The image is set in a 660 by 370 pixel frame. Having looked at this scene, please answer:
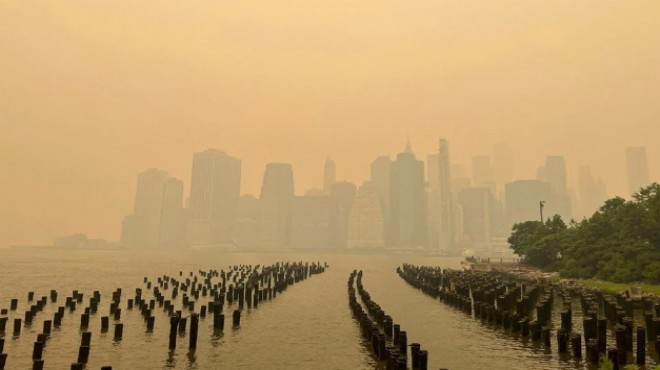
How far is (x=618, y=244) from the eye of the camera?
6159 cm

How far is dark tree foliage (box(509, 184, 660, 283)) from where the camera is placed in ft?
176

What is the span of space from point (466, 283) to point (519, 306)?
26079mm

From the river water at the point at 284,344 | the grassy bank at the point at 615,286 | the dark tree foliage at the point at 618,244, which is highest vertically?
the dark tree foliage at the point at 618,244

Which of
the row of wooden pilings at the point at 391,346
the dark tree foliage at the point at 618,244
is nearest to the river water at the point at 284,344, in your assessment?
the row of wooden pilings at the point at 391,346

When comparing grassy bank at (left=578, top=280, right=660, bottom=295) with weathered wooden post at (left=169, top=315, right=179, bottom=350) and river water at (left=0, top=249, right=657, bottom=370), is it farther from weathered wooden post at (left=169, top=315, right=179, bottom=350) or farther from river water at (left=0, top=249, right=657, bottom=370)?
weathered wooden post at (left=169, top=315, right=179, bottom=350)

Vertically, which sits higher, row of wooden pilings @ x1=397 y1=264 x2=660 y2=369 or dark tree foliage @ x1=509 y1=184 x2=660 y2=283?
dark tree foliage @ x1=509 y1=184 x2=660 y2=283

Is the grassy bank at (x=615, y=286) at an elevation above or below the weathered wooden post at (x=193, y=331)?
above

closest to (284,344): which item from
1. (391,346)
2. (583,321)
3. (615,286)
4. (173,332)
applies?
(173,332)

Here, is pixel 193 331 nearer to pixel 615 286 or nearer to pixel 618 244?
pixel 615 286

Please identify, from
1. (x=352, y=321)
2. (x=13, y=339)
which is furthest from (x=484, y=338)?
(x=13, y=339)

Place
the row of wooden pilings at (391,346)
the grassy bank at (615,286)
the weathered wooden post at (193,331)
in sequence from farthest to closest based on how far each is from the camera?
the grassy bank at (615,286) → the weathered wooden post at (193,331) → the row of wooden pilings at (391,346)

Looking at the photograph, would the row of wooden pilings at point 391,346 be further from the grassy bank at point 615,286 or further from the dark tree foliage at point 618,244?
the dark tree foliage at point 618,244

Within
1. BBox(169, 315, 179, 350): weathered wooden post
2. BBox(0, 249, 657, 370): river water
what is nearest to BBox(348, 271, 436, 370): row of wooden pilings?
BBox(0, 249, 657, 370): river water

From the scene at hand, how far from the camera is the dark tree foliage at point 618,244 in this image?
5375 cm
